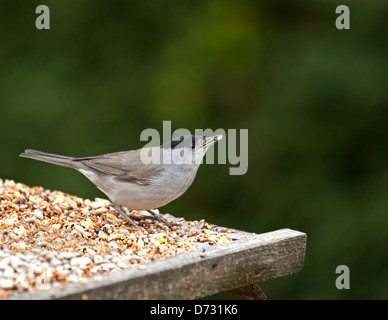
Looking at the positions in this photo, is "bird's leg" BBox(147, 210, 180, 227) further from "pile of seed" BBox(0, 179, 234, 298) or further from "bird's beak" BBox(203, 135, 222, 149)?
"bird's beak" BBox(203, 135, 222, 149)

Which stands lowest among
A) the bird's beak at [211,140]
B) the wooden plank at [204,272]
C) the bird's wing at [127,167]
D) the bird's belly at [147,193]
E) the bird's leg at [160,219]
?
the wooden plank at [204,272]

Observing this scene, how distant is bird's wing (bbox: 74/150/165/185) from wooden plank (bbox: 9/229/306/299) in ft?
2.70

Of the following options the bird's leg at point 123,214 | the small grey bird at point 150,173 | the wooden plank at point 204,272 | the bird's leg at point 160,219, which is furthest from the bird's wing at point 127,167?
the wooden plank at point 204,272

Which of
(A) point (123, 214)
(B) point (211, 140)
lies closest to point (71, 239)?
(A) point (123, 214)

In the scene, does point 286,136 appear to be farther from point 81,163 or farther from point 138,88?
point 81,163

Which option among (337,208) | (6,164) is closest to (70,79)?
(6,164)

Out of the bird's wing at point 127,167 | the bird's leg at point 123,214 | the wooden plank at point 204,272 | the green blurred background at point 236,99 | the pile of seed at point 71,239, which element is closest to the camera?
the wooden plank at point 204,272

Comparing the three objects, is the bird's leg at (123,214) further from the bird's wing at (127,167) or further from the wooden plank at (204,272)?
the wooden plank at (204,272)

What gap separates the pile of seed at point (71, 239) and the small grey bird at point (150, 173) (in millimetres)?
173

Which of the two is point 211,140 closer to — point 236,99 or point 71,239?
point 71,239

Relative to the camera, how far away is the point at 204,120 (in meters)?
6.08

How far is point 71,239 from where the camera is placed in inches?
135

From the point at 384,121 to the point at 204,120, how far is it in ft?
5.61

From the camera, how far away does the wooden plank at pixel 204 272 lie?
8.73ft
